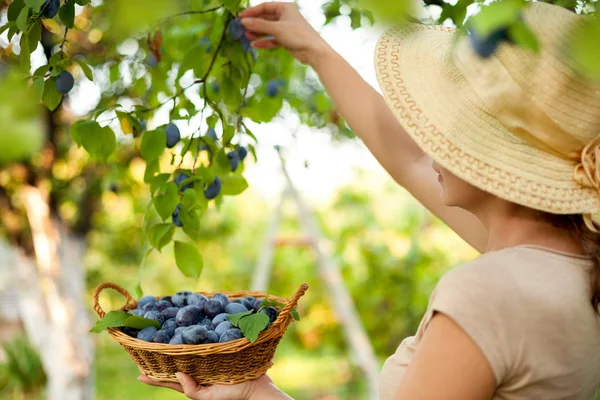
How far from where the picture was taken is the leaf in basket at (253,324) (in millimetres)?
1073

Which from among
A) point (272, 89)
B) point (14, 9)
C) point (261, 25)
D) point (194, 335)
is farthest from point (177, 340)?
point (272, 89)

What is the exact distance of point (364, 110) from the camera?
55.4 inches

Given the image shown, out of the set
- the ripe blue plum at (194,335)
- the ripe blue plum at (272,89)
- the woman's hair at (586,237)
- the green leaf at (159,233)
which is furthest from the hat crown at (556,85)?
the ripe blue plum at (272,89)

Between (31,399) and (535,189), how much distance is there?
4.96 metres

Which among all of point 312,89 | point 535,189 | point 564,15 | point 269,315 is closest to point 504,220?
point 535,189

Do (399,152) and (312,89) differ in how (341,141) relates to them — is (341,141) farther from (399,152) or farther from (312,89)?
(399,152)

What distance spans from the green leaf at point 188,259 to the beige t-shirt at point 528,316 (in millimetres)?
545

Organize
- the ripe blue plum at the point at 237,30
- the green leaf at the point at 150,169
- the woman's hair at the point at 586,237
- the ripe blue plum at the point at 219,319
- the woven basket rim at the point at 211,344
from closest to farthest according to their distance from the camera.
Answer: the woman's hair at the point at 586,237 → the woven basket rim at the point at 211,344 → the ripe blue plum at the point at 219,319 → the green leaf at the point at 150,169 → the ripe blue plum at the point at 237,30

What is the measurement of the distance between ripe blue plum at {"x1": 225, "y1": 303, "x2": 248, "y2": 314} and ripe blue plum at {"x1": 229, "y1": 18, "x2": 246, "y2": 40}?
2.04ft

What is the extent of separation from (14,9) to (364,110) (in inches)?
27.2

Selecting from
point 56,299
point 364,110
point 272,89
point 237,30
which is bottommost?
point 56,299

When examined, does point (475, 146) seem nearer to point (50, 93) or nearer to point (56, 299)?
point (50, 93)

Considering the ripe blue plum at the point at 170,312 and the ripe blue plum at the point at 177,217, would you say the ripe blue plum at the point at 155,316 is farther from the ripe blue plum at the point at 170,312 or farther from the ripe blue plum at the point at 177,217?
the ripe blue plum at the point at 177,217

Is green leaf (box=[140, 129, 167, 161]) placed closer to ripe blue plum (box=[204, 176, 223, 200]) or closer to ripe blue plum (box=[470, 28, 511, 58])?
ripe blue plum (box=[204, 176, 223, 200])
